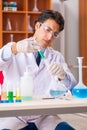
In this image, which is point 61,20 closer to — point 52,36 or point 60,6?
point 52,36

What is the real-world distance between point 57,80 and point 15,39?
9.23 ft

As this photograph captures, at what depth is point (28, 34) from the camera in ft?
13.7

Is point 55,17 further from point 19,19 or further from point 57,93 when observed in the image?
point 19,19

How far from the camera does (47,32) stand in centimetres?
170

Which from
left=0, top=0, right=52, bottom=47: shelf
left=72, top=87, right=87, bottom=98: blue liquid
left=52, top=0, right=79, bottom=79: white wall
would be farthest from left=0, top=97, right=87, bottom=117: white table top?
left=52, top=0, right=79, bottom=79: white wall

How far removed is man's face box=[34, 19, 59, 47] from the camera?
1.70 meters

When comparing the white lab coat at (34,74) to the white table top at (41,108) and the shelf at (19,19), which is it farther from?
the shelf at (19,19)

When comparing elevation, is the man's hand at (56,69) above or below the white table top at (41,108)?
above

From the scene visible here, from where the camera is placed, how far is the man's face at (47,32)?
5.57ft

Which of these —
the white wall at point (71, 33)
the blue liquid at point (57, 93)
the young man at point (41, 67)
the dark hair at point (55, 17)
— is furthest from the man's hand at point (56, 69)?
the white wall at point (71, 33)

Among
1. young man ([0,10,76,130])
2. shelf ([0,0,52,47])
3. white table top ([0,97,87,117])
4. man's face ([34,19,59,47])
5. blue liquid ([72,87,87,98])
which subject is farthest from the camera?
shelf ([0,0,52,47])

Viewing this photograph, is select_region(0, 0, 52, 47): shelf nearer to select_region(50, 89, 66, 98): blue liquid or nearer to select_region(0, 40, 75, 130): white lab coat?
select_region(0, 40, 75, 130): white lab coat

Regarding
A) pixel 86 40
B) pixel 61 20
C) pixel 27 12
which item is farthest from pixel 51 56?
pixel 86 40

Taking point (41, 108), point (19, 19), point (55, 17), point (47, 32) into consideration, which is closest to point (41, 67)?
point (47, 32)
